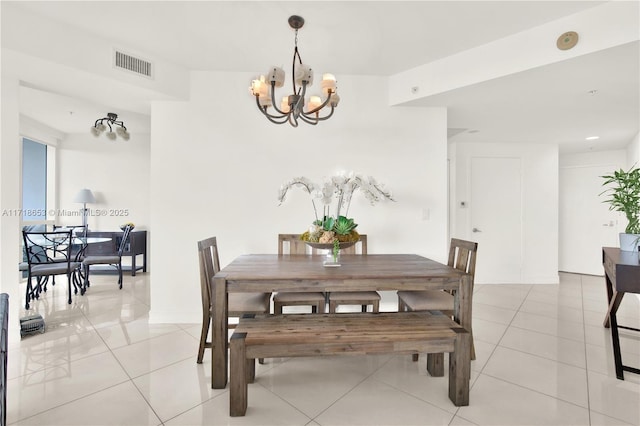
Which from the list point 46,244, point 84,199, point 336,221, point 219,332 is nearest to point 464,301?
point 336,221

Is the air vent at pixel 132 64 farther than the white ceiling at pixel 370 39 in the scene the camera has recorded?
Yes

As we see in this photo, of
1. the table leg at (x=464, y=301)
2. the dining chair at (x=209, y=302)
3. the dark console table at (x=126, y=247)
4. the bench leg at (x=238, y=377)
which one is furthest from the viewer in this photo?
the dark console table at (x=126, y=247)

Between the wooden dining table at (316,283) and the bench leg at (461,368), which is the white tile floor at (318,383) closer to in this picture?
the bench leg at (461,368)

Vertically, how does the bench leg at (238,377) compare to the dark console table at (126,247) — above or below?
below

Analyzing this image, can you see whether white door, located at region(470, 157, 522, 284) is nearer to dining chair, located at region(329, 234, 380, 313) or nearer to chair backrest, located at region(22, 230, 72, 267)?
dining chair, located at region(329, 234, 380, 313)

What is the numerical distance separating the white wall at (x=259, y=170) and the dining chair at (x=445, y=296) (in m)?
0.87

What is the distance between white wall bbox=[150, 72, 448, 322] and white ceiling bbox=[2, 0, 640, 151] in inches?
12.7

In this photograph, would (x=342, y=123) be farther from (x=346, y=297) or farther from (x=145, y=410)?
(x=145, y=410)

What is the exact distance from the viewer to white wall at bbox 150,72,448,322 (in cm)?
312

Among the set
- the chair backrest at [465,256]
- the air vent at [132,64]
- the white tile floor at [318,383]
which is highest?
the air vent at [132,64]

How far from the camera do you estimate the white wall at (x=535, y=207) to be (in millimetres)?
4855

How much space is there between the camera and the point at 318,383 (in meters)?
1.98

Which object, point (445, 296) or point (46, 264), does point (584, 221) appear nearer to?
point (445, 296)

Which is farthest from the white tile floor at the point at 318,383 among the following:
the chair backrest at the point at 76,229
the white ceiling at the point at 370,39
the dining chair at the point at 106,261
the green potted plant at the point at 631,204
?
the white ceiling at the point at 370,39
